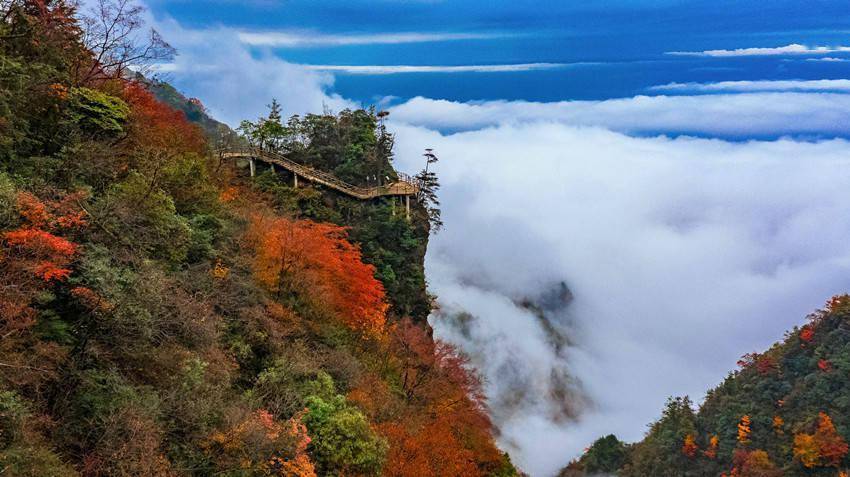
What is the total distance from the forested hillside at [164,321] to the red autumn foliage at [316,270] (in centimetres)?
9

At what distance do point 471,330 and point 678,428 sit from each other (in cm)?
6282

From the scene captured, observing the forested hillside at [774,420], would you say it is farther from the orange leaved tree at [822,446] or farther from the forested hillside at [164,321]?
the forested hillside at [164,321]

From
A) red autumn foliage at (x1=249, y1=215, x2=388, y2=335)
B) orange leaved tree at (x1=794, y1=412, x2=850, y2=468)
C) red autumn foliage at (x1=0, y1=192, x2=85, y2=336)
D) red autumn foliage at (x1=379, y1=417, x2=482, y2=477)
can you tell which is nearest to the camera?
red autumn foliage at (x1=0, y1=192, x2=85, y2=336)

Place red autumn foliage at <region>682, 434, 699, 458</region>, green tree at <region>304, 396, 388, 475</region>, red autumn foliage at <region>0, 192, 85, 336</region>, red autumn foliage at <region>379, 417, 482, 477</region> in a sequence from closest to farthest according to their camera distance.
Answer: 1. red autumn foliage at <region>0, 192, 85, 336</region>
2. green tree at <region>304, 396, 388, 475</region>
3. red autumn foliage at <region>379, 417, 482, 477</region>
4. red autumn foliage at <region>682, 434, 699, 458</region>

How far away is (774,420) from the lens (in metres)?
52.5

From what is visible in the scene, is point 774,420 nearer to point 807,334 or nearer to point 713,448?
point 713,448

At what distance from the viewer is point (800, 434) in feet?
155

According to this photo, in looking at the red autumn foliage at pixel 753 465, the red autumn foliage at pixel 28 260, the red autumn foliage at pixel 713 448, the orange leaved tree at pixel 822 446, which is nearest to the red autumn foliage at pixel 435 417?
the red autumn foliage at pixel 28 260

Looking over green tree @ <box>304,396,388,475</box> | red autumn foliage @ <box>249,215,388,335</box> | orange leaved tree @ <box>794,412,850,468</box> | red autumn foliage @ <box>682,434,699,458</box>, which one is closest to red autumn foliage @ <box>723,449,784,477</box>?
orange leaved tree @ <box>794,412,850,468</box>

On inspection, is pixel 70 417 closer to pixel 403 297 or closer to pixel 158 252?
pixel 158 252

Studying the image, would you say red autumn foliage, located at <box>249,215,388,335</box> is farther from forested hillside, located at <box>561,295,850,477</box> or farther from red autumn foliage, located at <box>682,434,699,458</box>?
red autumn foliage, located at <box>682,434,699,458</box>

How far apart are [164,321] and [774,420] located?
58881mm

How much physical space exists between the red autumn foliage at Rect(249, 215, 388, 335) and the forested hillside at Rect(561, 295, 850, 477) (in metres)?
44.1

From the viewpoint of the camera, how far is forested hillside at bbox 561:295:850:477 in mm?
46938
